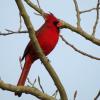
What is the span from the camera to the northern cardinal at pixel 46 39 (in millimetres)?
4383

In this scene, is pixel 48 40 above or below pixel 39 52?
below

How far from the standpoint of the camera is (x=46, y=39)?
4535 millimetres

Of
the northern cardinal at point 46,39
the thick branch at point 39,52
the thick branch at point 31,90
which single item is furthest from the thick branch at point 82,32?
the thick branch at point 31,90

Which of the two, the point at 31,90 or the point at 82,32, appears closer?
the point at 31,90

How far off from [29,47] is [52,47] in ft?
0.99

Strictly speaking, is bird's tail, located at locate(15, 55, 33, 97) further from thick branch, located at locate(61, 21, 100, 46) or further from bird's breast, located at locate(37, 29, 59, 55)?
thick branch, located at locate(61, 21, 100, 46)

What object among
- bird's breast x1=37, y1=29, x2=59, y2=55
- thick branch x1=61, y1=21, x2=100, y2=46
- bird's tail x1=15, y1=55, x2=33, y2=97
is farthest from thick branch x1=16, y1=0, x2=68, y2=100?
bird's breast x1=37, y1=29, x2=59, y2=55

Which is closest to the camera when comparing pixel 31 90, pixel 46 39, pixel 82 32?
pixel 31 90

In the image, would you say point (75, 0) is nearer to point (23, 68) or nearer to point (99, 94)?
point (23, 68)

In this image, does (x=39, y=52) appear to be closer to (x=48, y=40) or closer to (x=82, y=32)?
(x=82, y=32)

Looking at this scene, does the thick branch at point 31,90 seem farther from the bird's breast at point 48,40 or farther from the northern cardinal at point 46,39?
the bird's breast at point 48,40

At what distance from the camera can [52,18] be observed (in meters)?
4.89

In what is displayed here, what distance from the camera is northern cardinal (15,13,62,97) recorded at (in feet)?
14.4

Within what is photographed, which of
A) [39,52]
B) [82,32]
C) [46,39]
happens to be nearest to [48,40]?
[46,39]
